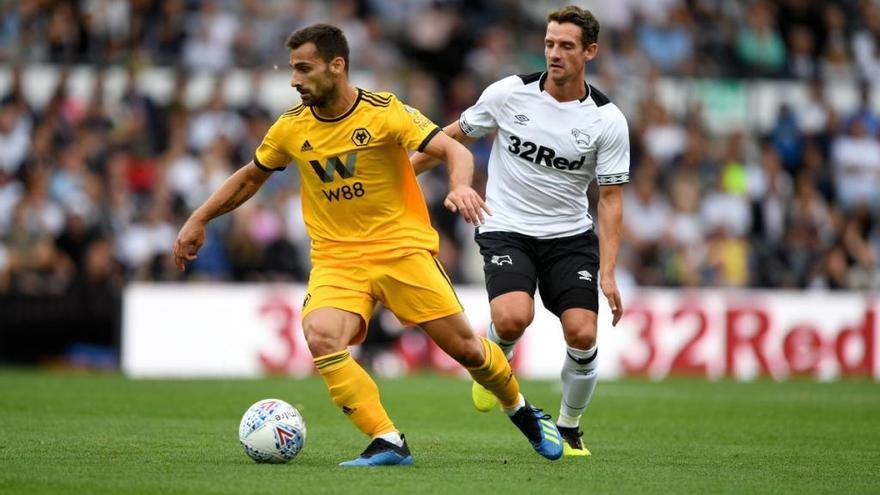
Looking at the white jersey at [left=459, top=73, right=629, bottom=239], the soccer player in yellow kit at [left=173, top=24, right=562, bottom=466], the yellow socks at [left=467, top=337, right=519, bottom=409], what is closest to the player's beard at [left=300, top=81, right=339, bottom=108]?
the soccer player in yellow kit at [left=173, top=24, right=562, bottom=466]

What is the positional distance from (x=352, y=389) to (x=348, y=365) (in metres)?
0.13

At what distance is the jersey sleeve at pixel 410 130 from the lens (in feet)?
27.8

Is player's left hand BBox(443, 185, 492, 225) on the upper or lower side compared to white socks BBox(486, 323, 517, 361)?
upper

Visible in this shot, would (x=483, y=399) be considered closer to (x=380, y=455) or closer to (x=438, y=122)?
(x=380, y=455)

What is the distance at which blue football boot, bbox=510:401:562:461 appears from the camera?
29.4ft

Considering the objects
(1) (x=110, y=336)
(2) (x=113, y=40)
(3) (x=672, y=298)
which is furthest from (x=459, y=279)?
(2) (x=113, y=40)

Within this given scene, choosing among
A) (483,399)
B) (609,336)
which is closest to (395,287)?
(483,399)

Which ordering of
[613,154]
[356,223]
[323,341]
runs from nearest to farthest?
[323,341] < [356,223] < [613,154]

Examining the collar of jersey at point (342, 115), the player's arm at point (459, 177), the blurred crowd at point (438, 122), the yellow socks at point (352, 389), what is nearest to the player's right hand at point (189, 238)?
the collar of jersey at point (342, 115)

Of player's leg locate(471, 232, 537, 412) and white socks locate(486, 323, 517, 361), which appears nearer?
player's leg locate(471, 232, 537, 412)

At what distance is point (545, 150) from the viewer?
32.2ft

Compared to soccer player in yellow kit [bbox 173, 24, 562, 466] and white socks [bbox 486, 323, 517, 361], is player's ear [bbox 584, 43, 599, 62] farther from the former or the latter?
white socks [bbox 486, 323, 517, 361]

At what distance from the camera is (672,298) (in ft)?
65.6

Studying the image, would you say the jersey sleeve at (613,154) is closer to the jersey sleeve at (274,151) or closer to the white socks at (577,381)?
the white socks at (577,381)
